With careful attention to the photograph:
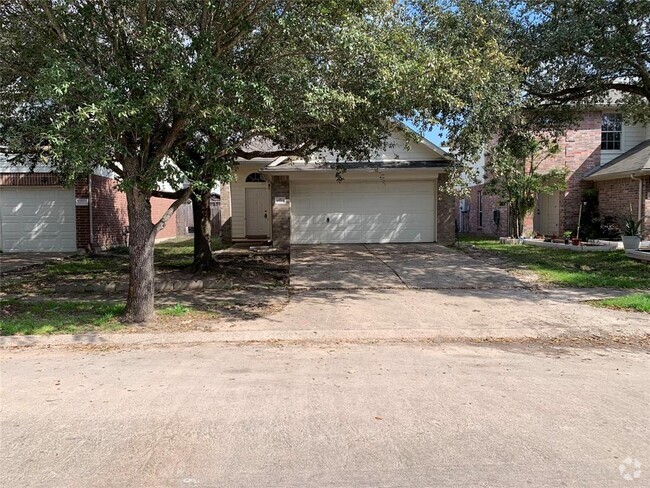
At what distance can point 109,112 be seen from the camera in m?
6.39

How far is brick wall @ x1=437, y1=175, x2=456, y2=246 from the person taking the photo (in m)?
18.5

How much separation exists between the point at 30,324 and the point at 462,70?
775 cm

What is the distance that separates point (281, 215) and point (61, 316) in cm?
1055

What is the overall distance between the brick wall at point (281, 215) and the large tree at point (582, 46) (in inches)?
345

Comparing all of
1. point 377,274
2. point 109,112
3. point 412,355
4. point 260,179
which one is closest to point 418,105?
point 412,355

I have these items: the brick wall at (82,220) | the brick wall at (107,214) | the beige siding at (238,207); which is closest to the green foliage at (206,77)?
the brick wall at (82,220)

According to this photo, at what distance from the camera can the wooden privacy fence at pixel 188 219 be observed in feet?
92.6

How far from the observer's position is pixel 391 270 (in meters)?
12.8

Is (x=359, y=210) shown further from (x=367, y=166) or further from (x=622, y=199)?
(x=622, y=199)

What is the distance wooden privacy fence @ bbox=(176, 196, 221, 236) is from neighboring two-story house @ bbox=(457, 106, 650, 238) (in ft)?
48.6

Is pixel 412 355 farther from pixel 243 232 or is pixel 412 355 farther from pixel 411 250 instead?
pixel 243 232

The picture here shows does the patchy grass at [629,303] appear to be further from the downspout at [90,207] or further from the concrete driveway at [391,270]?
the downspout at [90,207]

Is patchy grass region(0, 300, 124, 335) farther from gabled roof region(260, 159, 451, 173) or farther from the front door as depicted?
the front door

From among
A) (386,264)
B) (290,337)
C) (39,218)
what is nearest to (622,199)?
(386,264)
